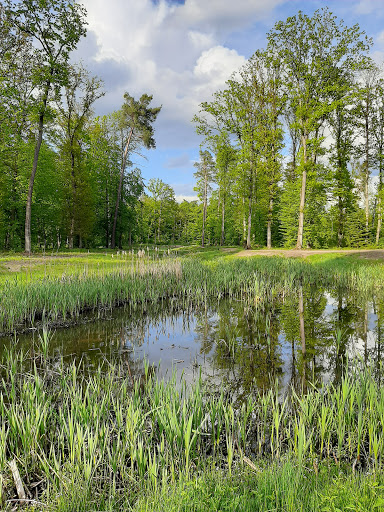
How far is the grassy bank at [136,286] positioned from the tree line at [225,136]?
10628 millimetres

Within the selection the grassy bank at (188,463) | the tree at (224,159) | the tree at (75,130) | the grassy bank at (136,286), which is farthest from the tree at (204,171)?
the grassy bank at (188,463)

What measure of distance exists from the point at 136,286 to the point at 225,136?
74.7ft

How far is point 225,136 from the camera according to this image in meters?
27.3

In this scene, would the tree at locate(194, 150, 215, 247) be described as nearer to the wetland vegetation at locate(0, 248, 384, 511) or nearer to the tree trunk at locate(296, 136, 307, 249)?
the tree trunk at locate(296, 136, 307, 249)

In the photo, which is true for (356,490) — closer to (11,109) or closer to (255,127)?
(11,109)

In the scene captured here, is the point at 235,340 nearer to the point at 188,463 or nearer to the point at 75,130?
the point at 188,463

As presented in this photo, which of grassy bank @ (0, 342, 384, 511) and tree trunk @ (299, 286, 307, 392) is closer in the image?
grassy bank @ (0, 342, 384, 511)

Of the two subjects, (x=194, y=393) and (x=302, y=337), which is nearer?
(x=194, y=393)

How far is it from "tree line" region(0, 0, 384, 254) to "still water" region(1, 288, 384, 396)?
14047 millimetres

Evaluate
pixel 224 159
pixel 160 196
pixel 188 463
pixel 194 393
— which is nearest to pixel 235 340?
pixel 194 393

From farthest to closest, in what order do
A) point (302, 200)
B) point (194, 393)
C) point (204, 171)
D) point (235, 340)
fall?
point (204, 171) < point (302, 200) < point (235, 340) < point (194, 393)

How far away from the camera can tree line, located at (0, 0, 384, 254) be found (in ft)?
60.8

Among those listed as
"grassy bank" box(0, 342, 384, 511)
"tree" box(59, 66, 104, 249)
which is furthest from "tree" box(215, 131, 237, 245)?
"grassy bank" box(0, 342, 384, 511)

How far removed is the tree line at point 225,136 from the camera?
18531 mm
